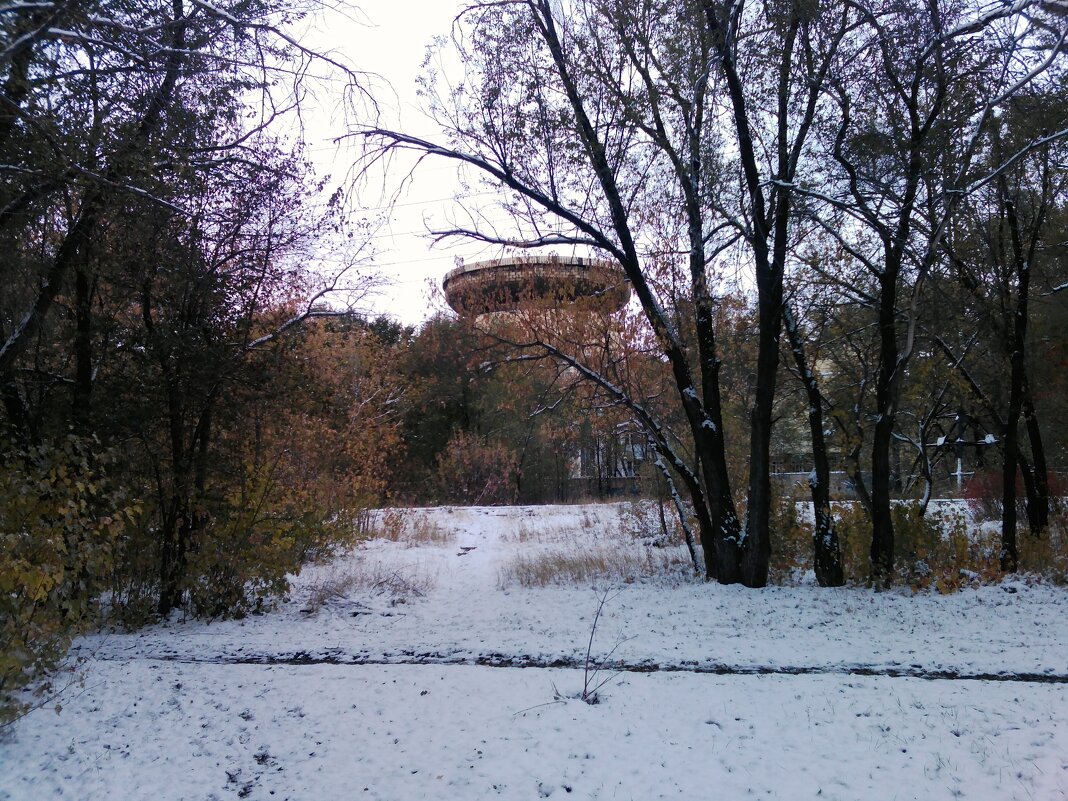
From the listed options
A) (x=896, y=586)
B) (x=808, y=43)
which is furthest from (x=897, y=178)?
(x=896, y=586)

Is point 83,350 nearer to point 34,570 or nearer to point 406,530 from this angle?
point 34,570

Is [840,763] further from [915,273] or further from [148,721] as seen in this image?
[915,273]

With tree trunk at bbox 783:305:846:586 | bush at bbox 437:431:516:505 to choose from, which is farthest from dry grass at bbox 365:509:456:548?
tree trunk at bbox 783:305:846:586

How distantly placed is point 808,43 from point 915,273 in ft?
9.83

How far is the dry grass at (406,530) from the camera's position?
13.9 m

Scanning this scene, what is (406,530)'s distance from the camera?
48.3 ft

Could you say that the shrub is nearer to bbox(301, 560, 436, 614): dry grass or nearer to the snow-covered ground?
the snow-covered ground

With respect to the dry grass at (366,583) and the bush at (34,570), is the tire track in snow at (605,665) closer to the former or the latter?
the bush at (34,570)

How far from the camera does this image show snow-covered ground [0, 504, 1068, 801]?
3.89m

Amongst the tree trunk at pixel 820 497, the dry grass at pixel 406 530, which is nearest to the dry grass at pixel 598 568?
the tree trunk at pixel 820 497

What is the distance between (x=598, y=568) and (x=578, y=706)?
218 inches

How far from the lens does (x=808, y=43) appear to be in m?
7.85

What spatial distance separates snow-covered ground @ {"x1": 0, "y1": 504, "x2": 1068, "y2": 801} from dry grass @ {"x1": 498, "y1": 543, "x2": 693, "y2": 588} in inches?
69.9

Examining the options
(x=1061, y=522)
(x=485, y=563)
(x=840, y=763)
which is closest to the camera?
(x=840, y=763)
